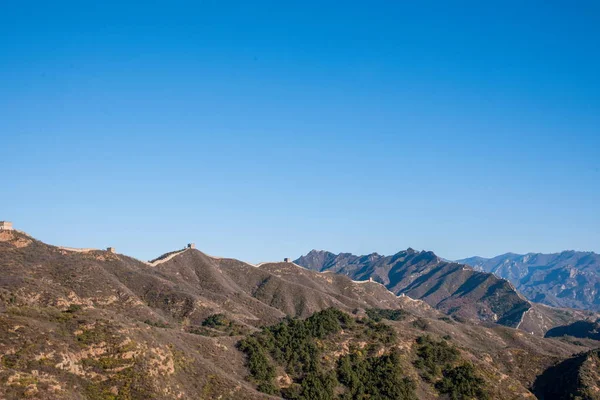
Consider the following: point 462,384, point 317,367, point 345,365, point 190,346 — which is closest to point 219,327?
point 190,346

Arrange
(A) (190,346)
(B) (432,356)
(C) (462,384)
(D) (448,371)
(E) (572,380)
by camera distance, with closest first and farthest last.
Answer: (A) (190,346) < (C) (462,384) < (D) (448,371) < (B) (432,356) < (E) (572,380)

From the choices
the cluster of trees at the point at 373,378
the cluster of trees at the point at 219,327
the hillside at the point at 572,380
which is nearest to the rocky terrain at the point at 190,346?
the cluster of trees at the point at 373,378

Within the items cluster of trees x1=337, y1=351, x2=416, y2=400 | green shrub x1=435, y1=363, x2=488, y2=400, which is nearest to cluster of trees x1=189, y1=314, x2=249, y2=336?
cluster of trees x1=337, y1=351, x2=416, y2=400

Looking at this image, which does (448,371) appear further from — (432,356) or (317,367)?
(317,367)

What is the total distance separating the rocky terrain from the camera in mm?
70062

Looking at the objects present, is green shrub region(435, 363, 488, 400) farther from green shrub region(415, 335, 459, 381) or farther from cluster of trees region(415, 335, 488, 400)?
green shrub region(415, 335, 459, 381)

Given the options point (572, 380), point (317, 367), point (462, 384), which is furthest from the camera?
point (572, 380)

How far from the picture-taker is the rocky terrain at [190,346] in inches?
2758

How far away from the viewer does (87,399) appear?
65188mm

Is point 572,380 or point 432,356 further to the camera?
point 572,380

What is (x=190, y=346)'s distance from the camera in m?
92.3

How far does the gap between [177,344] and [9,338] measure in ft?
85.1

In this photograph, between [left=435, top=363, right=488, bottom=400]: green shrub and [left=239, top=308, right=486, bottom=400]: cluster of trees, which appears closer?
[left=239, top=308, right=486, bottom=400]: cluster of trees

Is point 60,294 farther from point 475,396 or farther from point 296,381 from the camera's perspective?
point 475,396
